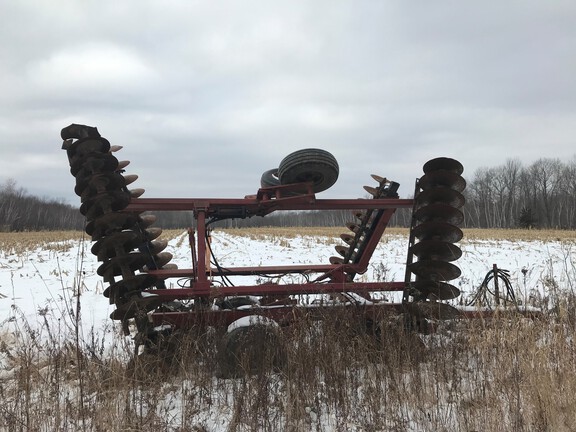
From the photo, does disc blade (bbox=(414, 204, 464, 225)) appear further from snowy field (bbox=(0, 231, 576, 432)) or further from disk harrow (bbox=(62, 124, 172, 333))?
disk harrow (bbox=(62, 124, 172, 333))

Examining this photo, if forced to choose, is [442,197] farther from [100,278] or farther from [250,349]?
[100,278]

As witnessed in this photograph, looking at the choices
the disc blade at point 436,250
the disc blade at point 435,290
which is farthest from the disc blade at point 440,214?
the disc blade at point 435,290

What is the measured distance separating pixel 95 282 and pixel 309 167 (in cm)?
657

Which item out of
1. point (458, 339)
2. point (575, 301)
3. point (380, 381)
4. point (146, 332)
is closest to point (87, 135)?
point (146, 332)

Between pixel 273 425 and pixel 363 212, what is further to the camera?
pixel 363 212

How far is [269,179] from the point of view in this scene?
17.9 ft

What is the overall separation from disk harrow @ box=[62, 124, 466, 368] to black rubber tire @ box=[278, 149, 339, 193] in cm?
1

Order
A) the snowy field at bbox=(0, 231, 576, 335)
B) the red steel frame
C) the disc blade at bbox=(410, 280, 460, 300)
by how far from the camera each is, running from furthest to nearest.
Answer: the snowy field at bbox=(0, 231, 576, 335) < the disc blade at bbox=(410, 280, 460, 300) < the red steel frame

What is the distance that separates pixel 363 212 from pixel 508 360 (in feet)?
10.2

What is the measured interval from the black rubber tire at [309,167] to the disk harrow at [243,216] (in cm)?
1

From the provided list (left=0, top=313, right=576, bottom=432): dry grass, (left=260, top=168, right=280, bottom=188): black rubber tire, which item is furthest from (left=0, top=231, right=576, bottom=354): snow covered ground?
(left=260, top=168, right=280, bottom=188): black rubber tire

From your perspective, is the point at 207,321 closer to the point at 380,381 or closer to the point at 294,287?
the point at 294,287

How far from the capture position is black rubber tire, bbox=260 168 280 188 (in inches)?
211

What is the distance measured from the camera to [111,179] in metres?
3.98
